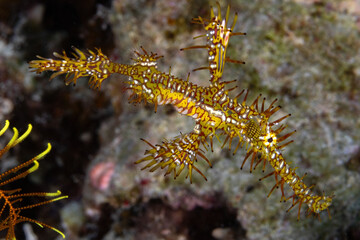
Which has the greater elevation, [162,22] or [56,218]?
[162,22]

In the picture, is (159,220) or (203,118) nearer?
(203,118)

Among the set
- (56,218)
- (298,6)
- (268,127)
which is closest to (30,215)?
(56,218)

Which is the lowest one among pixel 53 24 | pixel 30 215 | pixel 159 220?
pixel 159 220

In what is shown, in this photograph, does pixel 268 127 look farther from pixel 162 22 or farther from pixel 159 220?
pixel 162 22

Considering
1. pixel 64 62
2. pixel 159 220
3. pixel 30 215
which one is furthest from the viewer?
pixel 30 215

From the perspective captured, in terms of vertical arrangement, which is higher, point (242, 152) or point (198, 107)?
point (242, 152)

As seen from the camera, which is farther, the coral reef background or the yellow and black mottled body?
the coral reef background

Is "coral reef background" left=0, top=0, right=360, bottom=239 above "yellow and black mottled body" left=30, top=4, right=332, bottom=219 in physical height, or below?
above

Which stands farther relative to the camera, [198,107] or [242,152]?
[242,152]
